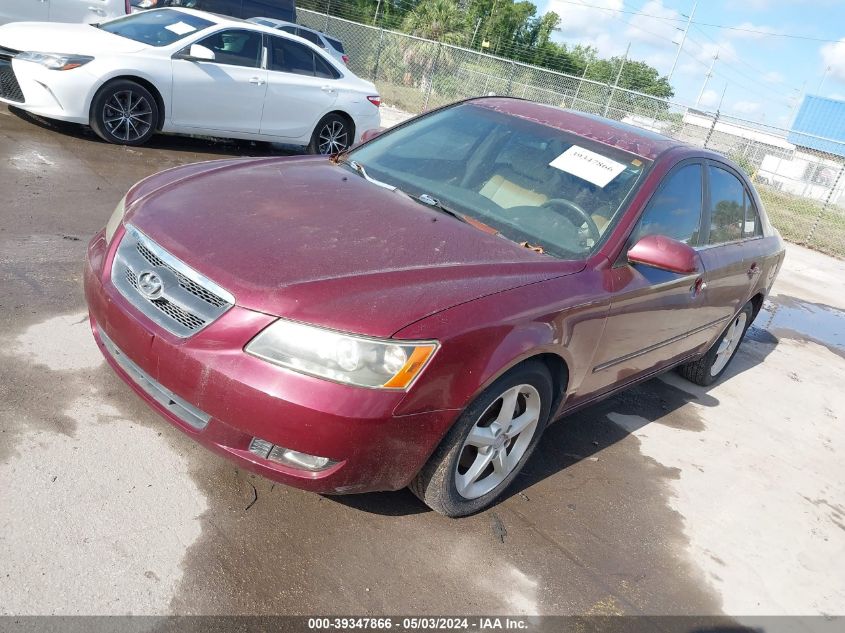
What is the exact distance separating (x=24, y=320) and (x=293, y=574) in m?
2.24

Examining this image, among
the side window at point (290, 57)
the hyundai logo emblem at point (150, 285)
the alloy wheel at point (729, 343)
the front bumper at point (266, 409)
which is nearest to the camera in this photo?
the front bumper at point (266, 409)

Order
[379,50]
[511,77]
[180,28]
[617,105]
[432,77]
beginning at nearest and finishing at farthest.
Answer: [180,28] → [511,77] → [617,105] → [432,77] → [379,50]

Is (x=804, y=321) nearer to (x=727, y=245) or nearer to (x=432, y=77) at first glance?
(x=727, y=245)

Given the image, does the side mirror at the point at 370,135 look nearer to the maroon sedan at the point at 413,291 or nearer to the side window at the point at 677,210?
the maroon sedan at the point at 413,291

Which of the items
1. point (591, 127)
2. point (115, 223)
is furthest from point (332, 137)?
point (115, 223)

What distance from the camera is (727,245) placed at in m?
4.45

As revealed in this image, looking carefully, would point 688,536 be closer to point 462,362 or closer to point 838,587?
point 838,587

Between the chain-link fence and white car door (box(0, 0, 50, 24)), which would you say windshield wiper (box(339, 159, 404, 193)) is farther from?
the chain-link fence

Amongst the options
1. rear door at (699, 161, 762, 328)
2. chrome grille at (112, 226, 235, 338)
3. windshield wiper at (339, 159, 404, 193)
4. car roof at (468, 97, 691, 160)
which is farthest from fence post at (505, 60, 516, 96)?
chrome grille at (112, 226, 235, 338)

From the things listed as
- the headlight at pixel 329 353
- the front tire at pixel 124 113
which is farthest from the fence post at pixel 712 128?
the headlight at pixel 329 353

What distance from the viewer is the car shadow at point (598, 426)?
9.99ft

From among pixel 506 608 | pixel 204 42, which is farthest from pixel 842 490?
pixel 204 42

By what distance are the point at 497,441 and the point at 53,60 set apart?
6324 millimetres

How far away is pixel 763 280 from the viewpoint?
525 cm
